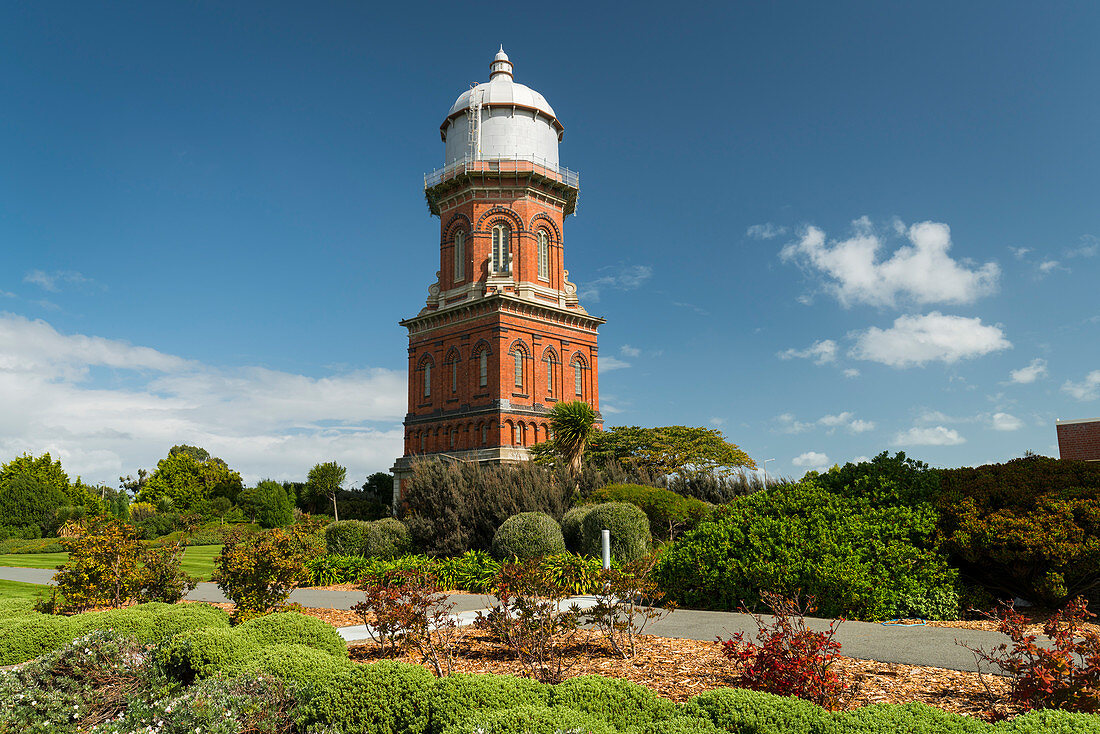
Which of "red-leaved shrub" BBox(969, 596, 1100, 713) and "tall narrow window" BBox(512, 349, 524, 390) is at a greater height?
"tall narrow window" BBox(512, 349, 524, 390)

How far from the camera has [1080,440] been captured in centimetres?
2817

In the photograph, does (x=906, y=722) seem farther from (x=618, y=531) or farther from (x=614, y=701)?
(x=618, y=531)

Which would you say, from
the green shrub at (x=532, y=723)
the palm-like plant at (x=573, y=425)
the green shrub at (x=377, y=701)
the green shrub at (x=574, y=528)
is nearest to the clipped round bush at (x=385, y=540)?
the green shrub at (x=574, y=528)

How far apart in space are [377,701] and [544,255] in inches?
1702

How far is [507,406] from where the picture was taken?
41.8 meters

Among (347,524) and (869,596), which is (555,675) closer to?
(869,596)

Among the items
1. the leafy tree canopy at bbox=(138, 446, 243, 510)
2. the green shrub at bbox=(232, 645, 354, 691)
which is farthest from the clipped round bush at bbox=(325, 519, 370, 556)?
the leafy tree canopy at bbox=(138, 446, 243, 510)

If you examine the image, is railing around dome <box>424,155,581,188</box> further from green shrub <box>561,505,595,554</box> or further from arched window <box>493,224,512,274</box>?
green shrub <box>561,505,595,554</box>

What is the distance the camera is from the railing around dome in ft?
151

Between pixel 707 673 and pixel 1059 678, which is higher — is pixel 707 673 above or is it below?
below

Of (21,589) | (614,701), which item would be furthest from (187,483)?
(614,701)

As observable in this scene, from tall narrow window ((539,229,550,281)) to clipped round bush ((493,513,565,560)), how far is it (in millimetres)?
32860

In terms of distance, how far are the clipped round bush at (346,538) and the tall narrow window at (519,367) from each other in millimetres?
24931

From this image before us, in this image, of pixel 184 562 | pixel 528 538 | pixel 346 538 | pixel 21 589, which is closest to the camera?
pixel 528 538
